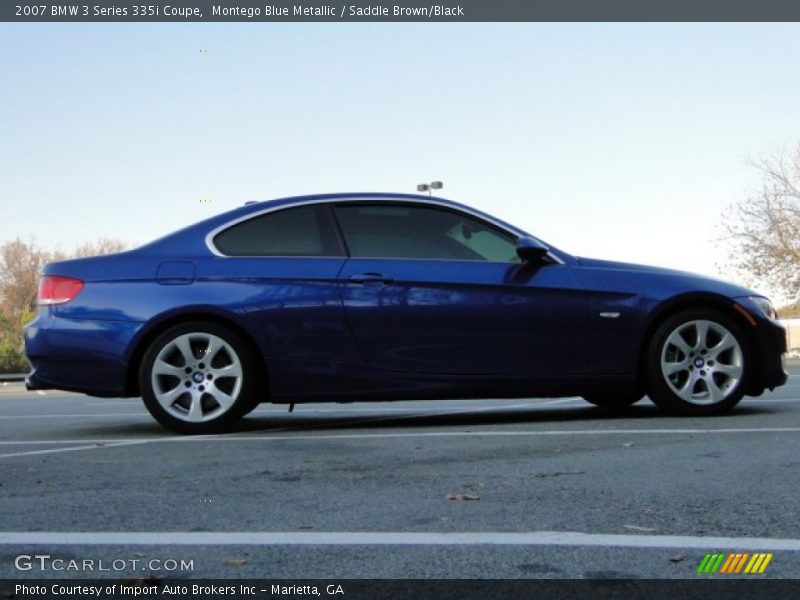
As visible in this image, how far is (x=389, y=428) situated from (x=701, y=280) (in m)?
2.36

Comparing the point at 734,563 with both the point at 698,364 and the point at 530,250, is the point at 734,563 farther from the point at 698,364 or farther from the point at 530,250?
the point at 698,364

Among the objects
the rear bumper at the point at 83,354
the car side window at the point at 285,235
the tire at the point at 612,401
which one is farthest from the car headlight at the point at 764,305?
the rear bumper at the point at 83,354

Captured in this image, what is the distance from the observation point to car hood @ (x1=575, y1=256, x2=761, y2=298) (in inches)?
289

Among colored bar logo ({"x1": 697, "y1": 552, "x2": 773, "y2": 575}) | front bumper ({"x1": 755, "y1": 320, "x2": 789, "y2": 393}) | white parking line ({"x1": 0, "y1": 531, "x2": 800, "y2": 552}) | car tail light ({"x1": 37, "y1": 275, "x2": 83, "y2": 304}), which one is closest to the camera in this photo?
colored bar logo ({"x1": 697, "y1": 552, "x2": 773, "y2": 575})

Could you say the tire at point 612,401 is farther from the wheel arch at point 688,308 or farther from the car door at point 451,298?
the car door at point 451,298

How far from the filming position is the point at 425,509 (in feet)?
13.2

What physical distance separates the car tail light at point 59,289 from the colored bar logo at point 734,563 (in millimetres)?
4846

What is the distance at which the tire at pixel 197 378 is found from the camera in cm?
683

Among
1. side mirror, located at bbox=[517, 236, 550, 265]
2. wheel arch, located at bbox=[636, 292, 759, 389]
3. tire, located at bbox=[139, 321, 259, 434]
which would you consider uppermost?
side mirror, located at bbox=[517, 236, 550, 265]

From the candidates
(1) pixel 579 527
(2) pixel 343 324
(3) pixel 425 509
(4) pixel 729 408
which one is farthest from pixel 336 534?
(4) pixel 729 408

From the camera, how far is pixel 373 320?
700 cm

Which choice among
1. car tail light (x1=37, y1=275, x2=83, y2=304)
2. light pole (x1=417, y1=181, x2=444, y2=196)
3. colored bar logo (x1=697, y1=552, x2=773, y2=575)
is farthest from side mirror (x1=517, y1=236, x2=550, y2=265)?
light pole (x1=417, y1=181, x2=444, y2=196)

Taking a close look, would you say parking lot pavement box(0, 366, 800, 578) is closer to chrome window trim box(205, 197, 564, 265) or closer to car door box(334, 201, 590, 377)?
car door box(334, 201, 590, 377)

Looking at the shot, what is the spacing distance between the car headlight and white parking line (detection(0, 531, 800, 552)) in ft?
14.6
